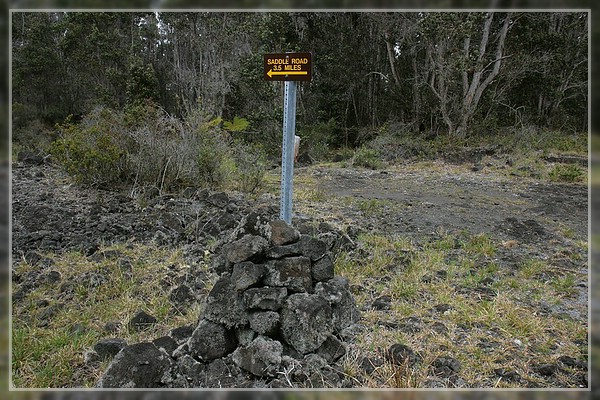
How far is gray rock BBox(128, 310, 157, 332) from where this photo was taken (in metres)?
2.61

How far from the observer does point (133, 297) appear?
9.95 feet

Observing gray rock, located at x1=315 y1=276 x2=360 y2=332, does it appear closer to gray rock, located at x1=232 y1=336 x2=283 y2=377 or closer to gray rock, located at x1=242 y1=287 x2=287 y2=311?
gray rock, located at x1=242 y1=287 x2=287 y2=311

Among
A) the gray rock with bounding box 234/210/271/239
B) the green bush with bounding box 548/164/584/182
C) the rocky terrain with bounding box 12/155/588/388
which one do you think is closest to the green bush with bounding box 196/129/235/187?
the rocky terrain with bounding box 12/155/588/388

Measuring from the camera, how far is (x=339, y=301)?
233 cm

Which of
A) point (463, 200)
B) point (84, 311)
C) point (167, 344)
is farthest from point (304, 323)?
point (463, 200)

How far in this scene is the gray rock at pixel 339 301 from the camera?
7.45ft

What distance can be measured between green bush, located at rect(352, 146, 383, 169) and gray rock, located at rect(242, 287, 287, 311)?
7.85 meters

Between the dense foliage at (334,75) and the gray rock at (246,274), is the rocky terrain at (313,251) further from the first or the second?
the dense foliage at (334,75)

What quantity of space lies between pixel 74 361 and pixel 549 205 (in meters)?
6.07

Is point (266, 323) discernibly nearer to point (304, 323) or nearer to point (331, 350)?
point (304, 323)

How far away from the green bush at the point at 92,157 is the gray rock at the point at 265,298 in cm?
379

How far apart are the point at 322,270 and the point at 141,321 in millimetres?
1238

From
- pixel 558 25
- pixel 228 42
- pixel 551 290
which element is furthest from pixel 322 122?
pixel 551 290

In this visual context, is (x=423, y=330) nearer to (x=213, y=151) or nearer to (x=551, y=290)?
(x=551, y=290)
